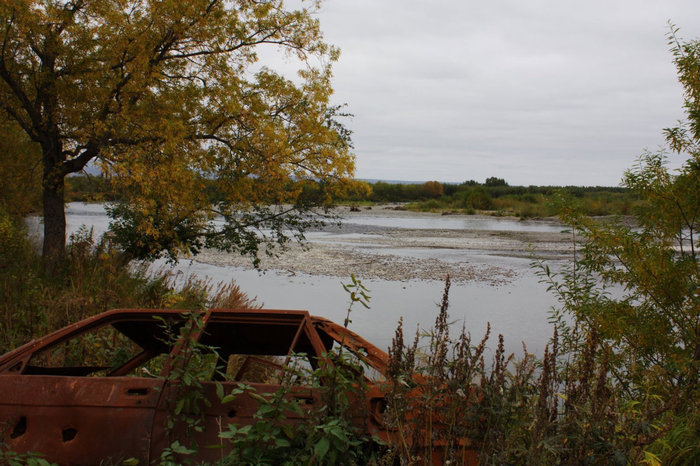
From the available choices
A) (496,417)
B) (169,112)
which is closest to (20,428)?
(496,417)

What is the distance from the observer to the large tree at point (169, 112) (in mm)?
10445

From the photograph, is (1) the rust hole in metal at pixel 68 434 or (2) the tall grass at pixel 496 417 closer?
(2) the tall grass at pixel 496 417

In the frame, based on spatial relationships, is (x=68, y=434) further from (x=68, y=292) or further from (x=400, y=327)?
(x=68, y=292)

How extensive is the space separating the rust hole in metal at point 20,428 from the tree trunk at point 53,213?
31.3 ft

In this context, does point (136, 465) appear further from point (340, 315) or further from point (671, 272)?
point (340, 315)

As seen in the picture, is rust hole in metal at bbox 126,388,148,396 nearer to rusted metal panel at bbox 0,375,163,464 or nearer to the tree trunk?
rusted metal panel at bbox 0,375,163,464

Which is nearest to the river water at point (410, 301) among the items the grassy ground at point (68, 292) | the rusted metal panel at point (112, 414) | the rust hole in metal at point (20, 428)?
the grassy ground at point (68, 292)

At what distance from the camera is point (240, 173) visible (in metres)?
11.9

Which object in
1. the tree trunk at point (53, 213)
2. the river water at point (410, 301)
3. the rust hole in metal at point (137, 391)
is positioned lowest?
the river water at point (410, 301)

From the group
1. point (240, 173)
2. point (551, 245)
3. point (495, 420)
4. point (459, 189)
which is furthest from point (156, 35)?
point (459, 189)

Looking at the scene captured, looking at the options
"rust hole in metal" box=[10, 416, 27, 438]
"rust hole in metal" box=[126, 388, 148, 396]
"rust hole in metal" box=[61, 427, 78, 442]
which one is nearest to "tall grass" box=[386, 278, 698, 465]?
"rust hole in metal" box=[126, 388, 148, 396]

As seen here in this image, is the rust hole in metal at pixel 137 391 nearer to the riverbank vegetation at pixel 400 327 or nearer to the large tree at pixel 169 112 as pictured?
the riverbank vegetation at pixel 400 327

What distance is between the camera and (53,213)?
12.2m

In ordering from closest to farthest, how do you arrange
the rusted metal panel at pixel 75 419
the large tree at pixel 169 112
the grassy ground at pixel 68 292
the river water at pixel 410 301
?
1. the rusted metal panel at pixel 75 419
2. the grassy ground at pixel 68 292
3. the large tree at pixel 169 112
4. the river water at pixel 410 301
